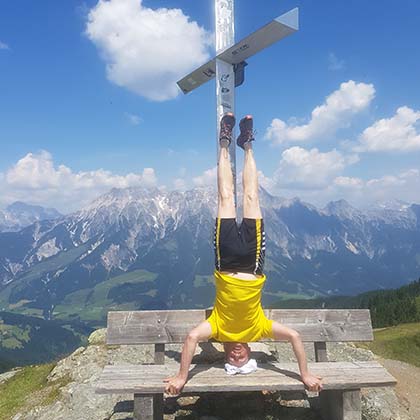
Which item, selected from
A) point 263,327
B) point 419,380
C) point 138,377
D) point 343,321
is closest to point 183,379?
point 138,377

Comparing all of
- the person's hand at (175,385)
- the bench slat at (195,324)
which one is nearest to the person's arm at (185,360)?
the person's hand at (175,385)

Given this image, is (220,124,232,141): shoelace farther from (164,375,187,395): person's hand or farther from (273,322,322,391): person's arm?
(164,375,187,395): person's hand

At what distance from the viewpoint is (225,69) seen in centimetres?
783

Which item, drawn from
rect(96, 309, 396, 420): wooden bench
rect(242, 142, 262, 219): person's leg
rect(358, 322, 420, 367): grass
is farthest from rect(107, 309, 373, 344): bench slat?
rect(358, 322, 420, 367): grass

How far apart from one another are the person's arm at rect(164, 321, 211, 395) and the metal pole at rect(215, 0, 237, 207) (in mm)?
2774

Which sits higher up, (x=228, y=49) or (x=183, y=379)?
(x=228, y=49)

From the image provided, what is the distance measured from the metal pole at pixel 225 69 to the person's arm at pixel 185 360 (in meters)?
2.77

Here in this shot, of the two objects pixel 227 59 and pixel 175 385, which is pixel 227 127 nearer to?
pixel 227 59

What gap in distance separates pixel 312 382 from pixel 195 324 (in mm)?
2434

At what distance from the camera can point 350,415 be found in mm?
6438

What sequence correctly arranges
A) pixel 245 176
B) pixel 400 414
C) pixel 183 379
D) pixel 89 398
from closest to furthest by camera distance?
1. pixel 183 379
2. pixel 245 176
3. pixel 400 414
4. pixel 89 398

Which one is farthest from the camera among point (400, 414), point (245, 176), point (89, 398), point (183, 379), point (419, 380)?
point (419, 380)

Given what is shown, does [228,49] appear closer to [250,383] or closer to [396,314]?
[250,383]

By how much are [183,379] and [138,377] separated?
0.78m
